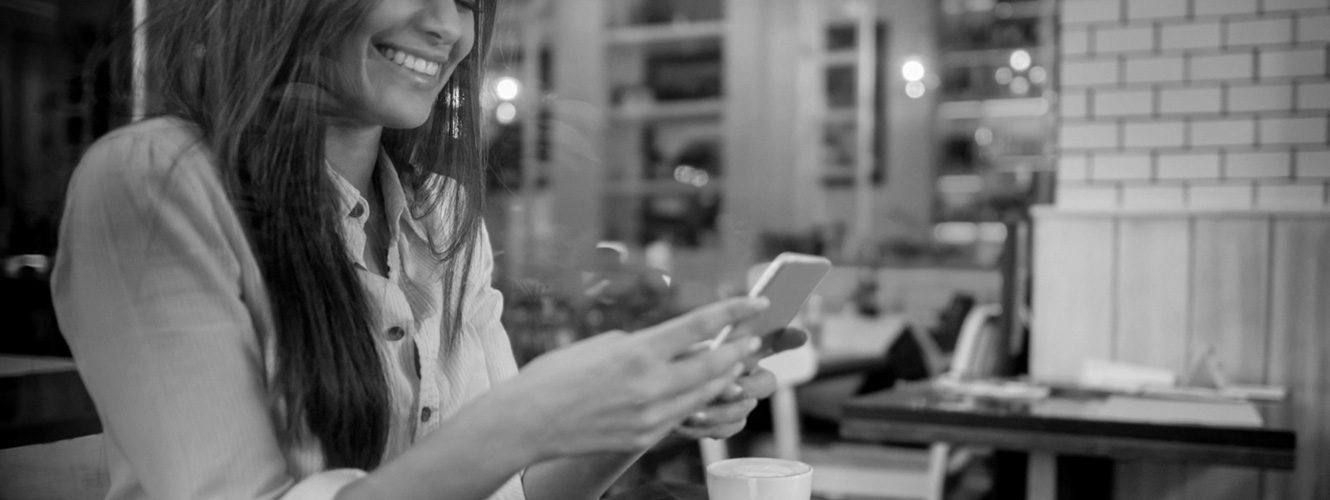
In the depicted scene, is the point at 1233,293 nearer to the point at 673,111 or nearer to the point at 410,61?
the point at 410,61

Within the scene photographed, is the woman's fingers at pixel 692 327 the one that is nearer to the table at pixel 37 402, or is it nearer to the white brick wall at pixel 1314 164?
the table at pixel 37 402

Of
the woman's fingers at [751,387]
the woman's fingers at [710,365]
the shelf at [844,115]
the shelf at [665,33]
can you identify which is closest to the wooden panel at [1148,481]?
the woman's fingers at [751,387]

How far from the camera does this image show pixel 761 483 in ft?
2.64

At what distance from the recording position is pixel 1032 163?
690 centimetres

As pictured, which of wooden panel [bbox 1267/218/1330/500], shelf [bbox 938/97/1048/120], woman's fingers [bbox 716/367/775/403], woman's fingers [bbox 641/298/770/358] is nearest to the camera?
woman's fingers [bbox 641/298/770/358]

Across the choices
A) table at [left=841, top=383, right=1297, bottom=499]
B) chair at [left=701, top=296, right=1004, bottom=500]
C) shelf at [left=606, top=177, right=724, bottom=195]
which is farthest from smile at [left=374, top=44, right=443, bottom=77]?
shelf at [left=606, top=177, right=724, bottom=195]

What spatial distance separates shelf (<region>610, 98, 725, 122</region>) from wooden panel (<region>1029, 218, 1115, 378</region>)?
404 centimetres

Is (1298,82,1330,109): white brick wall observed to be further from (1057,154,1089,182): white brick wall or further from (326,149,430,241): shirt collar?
(326,149,430,241): shirt collar

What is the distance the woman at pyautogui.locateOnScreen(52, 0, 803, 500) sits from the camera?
656 millimetres

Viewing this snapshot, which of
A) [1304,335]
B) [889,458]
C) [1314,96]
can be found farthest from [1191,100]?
[889,458]

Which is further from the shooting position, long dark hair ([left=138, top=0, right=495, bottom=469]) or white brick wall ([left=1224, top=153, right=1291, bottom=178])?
white brick wall ([left=1224, top=153, right=1291, bottom=178])

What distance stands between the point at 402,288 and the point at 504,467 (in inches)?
13.1

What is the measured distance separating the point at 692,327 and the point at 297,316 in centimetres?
31

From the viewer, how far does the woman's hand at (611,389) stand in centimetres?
64
